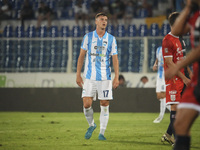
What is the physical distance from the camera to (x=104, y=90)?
7.65 metres

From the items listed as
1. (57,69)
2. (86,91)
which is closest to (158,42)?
(57,69)

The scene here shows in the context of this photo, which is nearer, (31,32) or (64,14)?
(31,32)

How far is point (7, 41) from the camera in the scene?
1565cm

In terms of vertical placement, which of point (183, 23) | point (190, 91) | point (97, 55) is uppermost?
point (183, 23)

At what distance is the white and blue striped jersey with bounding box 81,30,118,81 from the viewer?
7680 mm

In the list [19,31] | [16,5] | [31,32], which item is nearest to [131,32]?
[31,32]

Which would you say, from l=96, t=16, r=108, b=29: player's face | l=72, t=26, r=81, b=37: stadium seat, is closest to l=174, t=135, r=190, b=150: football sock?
l=96, t=16, r=108, b=29: player's face

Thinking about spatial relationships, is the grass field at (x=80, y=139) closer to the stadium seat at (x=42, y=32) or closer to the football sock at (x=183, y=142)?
the football sock at (x=183, y=142)

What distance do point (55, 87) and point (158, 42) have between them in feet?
14.0

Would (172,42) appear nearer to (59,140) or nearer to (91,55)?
(91,55)

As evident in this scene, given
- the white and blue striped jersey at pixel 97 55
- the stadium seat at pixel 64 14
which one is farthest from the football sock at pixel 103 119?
the stadium seat at pixel 64 14

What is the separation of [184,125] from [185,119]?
58 mm

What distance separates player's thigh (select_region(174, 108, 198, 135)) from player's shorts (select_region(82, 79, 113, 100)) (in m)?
3.85

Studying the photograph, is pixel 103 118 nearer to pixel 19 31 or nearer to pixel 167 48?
pixel 167 48
